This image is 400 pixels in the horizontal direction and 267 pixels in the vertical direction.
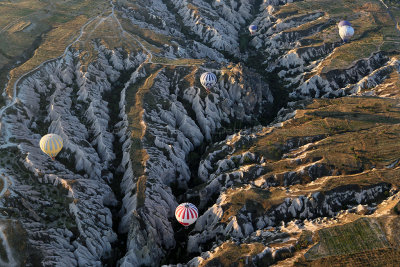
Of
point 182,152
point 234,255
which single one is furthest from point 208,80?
point 234,255

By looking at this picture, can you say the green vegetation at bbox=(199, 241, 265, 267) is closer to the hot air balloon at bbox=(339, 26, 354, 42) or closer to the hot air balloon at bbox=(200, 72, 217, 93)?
the hot air balloon at bbox=(200, 72, 217, 93)

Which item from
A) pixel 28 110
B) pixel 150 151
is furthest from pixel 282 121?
pixel 28 110

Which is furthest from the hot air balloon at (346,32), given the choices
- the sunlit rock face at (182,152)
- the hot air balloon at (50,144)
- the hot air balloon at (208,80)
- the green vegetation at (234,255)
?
the hot air balloon at (50,144)

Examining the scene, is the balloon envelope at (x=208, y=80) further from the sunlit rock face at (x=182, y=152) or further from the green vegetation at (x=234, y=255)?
the green vegetation at (x=234, y=255)

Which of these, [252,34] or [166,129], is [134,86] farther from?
[252,34]

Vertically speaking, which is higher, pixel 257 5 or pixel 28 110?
pixel 257 5

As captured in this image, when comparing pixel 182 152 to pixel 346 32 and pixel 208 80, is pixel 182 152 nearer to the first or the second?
pixel 208 80
